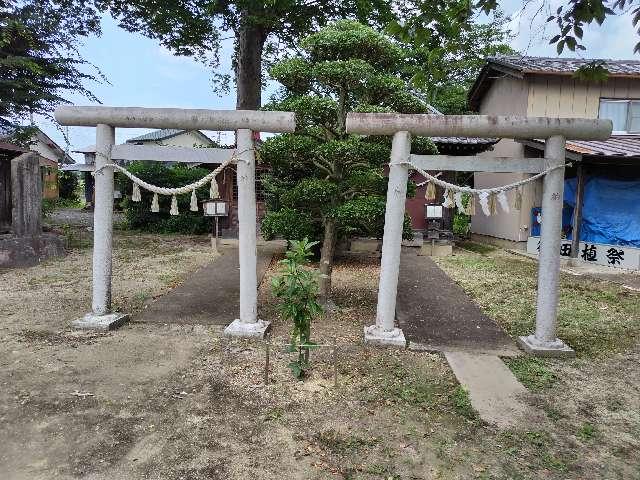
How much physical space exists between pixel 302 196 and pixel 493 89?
11742mm

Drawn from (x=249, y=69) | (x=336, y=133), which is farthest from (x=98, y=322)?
(x=249, y=69)

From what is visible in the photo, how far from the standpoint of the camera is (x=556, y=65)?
43.5 ft

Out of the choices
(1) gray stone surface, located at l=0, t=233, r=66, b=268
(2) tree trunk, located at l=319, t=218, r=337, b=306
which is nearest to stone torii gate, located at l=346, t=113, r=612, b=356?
(2) tree trunk, located at l=319, t=218, r=337, b=306

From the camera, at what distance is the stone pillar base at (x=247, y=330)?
592 cm

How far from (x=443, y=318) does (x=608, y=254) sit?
283 inches

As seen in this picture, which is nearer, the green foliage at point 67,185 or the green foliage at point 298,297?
the green foliage at point 298,297

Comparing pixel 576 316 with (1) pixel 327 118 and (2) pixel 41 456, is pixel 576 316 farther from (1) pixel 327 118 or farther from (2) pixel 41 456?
(2) pixel 41 456

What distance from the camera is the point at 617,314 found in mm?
7535

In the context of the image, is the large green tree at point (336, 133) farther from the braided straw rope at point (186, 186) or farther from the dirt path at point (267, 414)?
the dirt path at point (267, 414)

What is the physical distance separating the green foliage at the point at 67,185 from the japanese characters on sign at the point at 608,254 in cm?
3331

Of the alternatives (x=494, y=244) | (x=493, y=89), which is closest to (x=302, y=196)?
(x=494, y=244)

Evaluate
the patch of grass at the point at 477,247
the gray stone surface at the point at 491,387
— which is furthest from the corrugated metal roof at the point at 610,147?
the gray stone surface at the point at 491,387

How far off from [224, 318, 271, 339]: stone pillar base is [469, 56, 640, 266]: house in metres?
9.14

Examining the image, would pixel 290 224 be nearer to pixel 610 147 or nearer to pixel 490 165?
pixel 490 165
